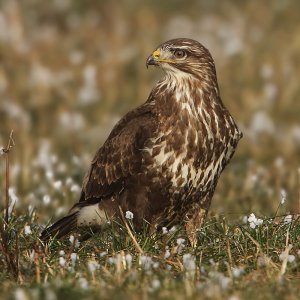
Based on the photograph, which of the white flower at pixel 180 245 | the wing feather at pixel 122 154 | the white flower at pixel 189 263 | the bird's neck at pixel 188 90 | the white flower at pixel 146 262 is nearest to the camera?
the white flower at pixel 189 263

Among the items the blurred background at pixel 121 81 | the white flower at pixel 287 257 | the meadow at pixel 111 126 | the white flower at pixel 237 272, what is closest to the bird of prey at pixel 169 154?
the meadow at pixel 111 126

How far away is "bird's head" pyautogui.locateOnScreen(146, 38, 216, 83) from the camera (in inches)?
337

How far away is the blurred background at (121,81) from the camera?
38.9 feet

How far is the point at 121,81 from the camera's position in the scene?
55.3 feet

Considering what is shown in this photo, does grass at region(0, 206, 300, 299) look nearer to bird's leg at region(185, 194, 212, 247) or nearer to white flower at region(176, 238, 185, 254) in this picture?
white flower at region(176, 238, 185, 254)

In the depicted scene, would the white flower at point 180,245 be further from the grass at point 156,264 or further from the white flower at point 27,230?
the white flower at point 27,230

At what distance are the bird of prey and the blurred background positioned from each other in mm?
962

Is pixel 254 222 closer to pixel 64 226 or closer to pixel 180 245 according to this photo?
pixel 180 245

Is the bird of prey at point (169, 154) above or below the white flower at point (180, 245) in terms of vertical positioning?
above

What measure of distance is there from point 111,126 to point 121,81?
222cm

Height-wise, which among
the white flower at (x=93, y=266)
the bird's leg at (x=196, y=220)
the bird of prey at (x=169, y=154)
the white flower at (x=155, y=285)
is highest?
the bird of prey at (x=169, y=154)

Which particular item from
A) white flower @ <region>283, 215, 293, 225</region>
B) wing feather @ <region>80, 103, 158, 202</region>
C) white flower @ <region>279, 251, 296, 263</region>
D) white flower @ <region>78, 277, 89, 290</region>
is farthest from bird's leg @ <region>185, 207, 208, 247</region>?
white flower @ <region>78, 277, 89, 290</region>

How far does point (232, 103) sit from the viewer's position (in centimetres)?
1573

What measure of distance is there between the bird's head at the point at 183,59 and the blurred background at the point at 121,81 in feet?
4.81
